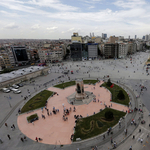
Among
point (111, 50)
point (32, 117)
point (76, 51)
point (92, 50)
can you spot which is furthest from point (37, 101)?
point (111, 50)

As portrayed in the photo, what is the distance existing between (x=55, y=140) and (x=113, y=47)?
97.5 metres

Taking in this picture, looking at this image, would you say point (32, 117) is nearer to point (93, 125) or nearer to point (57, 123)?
point (57, 123)

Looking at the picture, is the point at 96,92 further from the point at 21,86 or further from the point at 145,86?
the point at 21,86

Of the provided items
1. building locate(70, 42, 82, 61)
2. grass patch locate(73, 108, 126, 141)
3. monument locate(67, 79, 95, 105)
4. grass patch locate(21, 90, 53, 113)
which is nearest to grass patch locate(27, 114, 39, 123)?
grass patch locate(21, 90, 53, 113)

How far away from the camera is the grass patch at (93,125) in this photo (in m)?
19.2

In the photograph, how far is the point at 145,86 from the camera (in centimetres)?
3647

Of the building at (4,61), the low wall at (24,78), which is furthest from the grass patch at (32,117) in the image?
the building at (4,61)

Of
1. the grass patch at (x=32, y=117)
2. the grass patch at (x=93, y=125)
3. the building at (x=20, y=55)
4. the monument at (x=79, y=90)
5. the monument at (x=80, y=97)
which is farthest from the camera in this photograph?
the building at (x=20, y=55)

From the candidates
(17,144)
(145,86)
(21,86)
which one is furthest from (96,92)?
(21,86)

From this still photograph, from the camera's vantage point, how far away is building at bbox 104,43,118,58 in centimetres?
9912

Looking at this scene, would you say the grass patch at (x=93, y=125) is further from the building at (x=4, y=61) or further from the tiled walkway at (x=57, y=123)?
the building at (x=4, y=61)

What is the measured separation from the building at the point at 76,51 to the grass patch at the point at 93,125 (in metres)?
78.9

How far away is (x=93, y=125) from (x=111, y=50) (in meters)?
90.9

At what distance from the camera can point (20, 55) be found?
3319 inches
